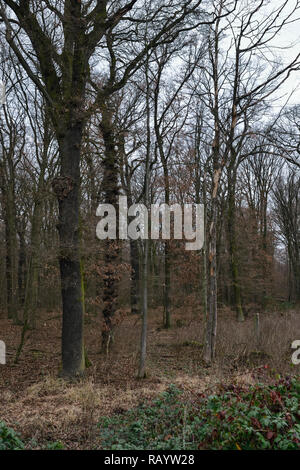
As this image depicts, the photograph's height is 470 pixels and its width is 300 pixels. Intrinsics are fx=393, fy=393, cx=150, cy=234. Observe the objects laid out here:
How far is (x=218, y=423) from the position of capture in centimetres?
407

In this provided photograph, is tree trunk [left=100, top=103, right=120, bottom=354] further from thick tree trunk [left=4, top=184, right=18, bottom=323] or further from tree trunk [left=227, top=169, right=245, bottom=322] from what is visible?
tree trunk [left=227, top=169, right=245, bottom=322]

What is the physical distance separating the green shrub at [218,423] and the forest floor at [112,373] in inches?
17.8

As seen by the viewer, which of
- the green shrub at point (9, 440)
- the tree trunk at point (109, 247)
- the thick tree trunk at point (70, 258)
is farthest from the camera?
the tree trunk at point (109, 247)

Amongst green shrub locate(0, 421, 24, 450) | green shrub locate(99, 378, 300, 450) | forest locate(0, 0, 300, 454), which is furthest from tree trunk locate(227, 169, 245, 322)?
green shrub locate(0, 421, 24, 450)

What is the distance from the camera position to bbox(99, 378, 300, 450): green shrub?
3.76m

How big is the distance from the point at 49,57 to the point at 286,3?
568 centimetres

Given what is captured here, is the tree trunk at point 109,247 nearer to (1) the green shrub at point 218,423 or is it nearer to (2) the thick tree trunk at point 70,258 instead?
(2) the thick tree trunk at point 70,258

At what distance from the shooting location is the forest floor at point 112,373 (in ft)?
17.9

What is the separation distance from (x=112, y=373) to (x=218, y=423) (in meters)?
5.13

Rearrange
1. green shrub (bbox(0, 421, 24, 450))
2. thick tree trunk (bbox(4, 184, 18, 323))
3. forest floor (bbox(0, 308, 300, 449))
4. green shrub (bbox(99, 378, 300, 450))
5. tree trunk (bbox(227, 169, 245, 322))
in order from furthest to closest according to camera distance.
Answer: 1. tree trunk (bbox(227, 169, 245, 322))
2. thick tree trunk (bbox(4, 184, 18, 323))
3. forest floor (bbox(0, 308, 300, 449))
4. green shrub (bbox(0, 421, 24, 450))
5. green shrub (bbox(99, 378, 300, 450))

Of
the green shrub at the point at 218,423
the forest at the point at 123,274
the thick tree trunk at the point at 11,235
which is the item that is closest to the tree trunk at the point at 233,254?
the forest at the point at 123,274

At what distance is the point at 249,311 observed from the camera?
22734 mm

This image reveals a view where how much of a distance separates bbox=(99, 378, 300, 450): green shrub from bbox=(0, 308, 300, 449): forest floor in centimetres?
45
